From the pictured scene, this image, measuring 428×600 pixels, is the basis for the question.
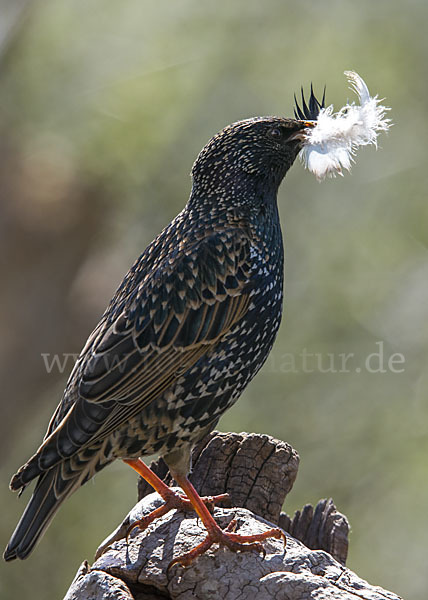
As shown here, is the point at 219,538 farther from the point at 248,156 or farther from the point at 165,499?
the point at 248,156

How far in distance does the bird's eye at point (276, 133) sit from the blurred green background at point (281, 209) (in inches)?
190

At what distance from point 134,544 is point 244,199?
2.01m

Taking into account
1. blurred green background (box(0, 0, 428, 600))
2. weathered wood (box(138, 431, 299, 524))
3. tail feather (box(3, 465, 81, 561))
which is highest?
blurred green background (box(0, 0, 428, 600))

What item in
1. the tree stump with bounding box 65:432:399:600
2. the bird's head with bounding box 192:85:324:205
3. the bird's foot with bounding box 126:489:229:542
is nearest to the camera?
the tree stump with bounding box 65:432:399:600

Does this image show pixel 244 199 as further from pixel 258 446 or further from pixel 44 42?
pixel 44 42

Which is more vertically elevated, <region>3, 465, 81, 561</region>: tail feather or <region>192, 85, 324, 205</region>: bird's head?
<region>192, 85, 324, 205</region>: bird's head

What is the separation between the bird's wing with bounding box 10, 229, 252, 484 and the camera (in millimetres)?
4035

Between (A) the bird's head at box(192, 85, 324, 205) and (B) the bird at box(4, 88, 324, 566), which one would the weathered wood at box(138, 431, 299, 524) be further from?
(A) the bird's head at box(192, 85, 324, 205)

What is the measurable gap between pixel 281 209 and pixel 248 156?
8327 millimetres

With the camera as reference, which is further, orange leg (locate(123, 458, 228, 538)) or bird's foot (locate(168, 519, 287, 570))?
orange leg (locate(123, 458, 228, 538))

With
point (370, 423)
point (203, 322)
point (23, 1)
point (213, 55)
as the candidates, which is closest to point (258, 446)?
point (203, 322)

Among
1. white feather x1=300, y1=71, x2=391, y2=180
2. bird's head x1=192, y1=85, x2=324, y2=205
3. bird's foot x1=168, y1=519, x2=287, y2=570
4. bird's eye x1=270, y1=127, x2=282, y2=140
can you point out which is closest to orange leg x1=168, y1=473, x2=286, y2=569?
bird's foot x1=168, y1=519, x2=287, y2=570

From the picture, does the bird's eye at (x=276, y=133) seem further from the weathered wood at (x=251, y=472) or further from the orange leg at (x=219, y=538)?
the orange leg at (x=219, y=538)

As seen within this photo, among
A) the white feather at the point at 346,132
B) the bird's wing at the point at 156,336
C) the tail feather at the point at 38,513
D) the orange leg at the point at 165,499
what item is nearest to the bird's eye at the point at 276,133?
the white feather at the point at 346,132
